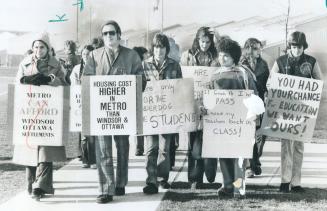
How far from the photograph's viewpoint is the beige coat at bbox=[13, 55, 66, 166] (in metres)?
5.98

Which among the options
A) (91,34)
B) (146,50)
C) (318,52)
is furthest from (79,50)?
(318,52)

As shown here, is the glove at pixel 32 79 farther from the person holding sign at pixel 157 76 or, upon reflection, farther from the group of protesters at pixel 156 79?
the person holding sign at pixel 157 76

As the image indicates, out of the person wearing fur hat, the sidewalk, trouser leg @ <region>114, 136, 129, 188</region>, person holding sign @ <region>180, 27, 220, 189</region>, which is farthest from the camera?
person holding sign @ <region>180, 27, 220, 189</region>

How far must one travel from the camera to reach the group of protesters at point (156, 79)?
5.92 meters

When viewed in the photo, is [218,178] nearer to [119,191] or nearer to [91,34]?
[119,191]

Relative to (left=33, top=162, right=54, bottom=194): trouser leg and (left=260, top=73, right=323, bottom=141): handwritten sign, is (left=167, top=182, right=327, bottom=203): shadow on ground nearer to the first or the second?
(left=260, top=73, right=323, bottom=141): handwritten sign

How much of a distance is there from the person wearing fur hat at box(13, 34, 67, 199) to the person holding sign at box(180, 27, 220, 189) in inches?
56.7

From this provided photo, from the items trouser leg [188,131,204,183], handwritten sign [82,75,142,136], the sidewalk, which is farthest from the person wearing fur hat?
trouser leg [188,131,204,183]

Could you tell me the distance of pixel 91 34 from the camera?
7.39 meters

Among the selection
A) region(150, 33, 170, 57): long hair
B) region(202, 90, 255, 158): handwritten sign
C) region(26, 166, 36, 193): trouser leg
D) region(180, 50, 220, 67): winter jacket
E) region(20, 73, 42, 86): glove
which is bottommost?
region(26, 166, 36, 193): trouser leg

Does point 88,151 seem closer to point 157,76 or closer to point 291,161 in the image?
point 157,76

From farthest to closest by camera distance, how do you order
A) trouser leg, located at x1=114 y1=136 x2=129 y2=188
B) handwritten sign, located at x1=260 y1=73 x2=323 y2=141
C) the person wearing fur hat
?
1. handwritten sign, located at x1=260 y1=73 x2=323 y2=141
2. trouser leg, located at x1=114 y1=136 x2=129 y2=188
3. the person wearing fur hat

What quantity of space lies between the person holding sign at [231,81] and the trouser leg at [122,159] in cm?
97

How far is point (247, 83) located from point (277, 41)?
1.62 meters
